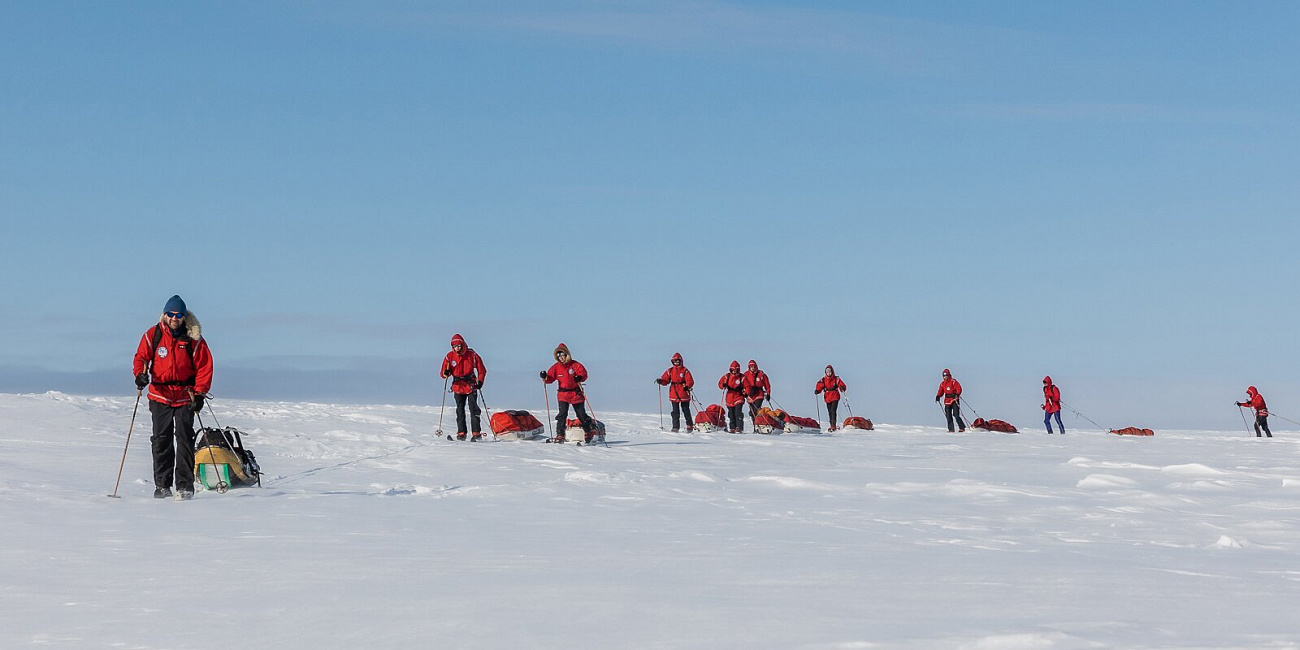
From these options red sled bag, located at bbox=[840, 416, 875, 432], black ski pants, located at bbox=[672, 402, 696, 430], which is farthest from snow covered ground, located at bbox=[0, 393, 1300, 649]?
red sled bag, located at bbox=[840, 416, 875, 432]

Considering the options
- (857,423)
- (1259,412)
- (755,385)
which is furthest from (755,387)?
(1259,412)

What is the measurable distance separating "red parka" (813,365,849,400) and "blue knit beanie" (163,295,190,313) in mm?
20851

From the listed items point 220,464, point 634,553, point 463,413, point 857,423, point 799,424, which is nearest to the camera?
point 634,553

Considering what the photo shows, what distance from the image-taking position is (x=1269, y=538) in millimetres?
8836

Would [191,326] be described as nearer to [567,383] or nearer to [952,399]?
[567,383]

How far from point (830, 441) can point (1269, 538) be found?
46.7 feet

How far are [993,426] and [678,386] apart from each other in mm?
9719

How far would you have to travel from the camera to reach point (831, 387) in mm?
29719

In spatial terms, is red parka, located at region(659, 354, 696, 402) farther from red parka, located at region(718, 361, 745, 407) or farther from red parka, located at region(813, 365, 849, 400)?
red parka, located at region(813, 365, 849, 400)

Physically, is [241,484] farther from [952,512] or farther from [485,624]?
[485,624]

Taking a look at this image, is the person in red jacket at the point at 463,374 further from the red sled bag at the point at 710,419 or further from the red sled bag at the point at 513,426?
the red sled bag at the point at 710,419

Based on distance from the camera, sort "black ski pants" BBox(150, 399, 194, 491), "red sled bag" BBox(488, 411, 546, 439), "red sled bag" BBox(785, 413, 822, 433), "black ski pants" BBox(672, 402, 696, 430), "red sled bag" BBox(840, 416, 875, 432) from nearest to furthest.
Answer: "black ski pants" BBox(150, 399, 194, 491), "red sled bag" BBox(488, 411, 546, 439), "black ski pants" BBox(672, 402, 696, 430), "red sled bag" BBox(785, 413, 822, 433), "red sled bag" BBox(840, 416, 875, 432)

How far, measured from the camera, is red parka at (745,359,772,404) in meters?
26.2

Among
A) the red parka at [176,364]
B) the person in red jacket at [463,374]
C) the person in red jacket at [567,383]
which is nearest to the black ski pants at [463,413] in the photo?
the person in red jacket at [463,374]
